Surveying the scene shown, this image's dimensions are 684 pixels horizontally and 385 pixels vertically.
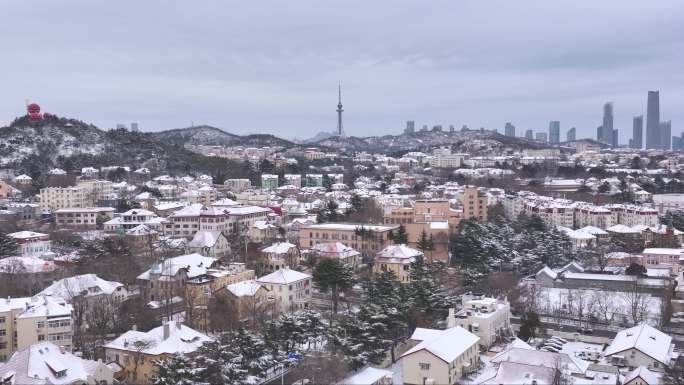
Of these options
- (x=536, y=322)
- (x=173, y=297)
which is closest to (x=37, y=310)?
(x=173, y=297)

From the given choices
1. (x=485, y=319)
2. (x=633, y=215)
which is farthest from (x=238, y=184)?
(x=485, y=319)

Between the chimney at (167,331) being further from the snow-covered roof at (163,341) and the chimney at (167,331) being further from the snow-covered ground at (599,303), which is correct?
the snow-covered ground at (599,303)

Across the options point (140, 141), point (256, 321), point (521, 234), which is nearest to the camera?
point (256, 321)

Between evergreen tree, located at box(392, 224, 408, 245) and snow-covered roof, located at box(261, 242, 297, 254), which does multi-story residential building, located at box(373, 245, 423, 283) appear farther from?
snow-covered roof, located at box(261, 242, 297, 254)

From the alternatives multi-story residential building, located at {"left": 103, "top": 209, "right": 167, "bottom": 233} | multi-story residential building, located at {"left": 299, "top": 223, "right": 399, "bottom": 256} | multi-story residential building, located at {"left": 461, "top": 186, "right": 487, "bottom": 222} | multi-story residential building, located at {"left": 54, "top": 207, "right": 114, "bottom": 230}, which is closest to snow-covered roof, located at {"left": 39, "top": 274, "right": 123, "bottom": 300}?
multi-story residential building, located at {"left": 299, "top": 223, "right": 399, "bottom": 256}

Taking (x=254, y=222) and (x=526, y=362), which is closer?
(x=526, y=362)

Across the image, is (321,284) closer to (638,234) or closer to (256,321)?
(256,321)

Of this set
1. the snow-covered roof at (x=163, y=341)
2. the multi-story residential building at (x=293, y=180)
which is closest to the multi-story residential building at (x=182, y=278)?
the snow-covered roof at (x=163, y=341)
